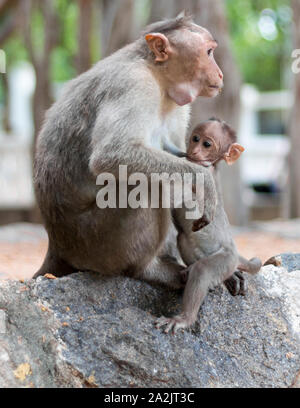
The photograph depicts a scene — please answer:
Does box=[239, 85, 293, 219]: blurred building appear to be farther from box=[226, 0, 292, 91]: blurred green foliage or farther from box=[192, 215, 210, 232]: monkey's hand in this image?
box=[192, 215, 210, 232]: monkey's hand

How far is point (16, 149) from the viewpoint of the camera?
55.8ft

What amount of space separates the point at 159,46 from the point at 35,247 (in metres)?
5.26

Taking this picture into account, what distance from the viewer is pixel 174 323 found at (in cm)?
340

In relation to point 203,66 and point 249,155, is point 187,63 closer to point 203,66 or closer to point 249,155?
point 203,66

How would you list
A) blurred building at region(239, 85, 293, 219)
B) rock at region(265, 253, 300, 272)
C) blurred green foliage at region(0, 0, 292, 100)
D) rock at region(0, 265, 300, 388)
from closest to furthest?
rock at region(0, 265, 300, 388) < rock at region(265, 253, 300, 272) < blurred building at region(239, 85, 293, 219) < blurred green foliage at region(0, 0, 292, 100)

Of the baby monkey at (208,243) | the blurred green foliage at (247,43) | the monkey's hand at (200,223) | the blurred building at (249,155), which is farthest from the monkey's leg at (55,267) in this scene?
the blurred green foliage at (247,43)

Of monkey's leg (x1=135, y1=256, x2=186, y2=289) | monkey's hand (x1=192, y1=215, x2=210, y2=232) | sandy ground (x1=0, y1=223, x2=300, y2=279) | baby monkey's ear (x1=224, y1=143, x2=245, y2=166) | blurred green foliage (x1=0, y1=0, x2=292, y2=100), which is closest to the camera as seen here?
monkey's hand (x1=192, y1=215, x2=210, y2=232)

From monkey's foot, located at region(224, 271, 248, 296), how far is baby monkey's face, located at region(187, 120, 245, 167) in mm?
726

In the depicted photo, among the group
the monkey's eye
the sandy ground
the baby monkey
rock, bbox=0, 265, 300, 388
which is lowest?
the sandy ground

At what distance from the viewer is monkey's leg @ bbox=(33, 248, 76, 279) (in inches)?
157

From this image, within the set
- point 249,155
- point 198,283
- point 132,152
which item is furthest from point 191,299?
point 249,155

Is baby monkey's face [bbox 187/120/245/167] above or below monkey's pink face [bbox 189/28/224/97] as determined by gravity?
below

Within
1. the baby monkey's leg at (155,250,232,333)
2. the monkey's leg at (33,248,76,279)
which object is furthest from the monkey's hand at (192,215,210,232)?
the monkey's leg at (33,248,76,279)
